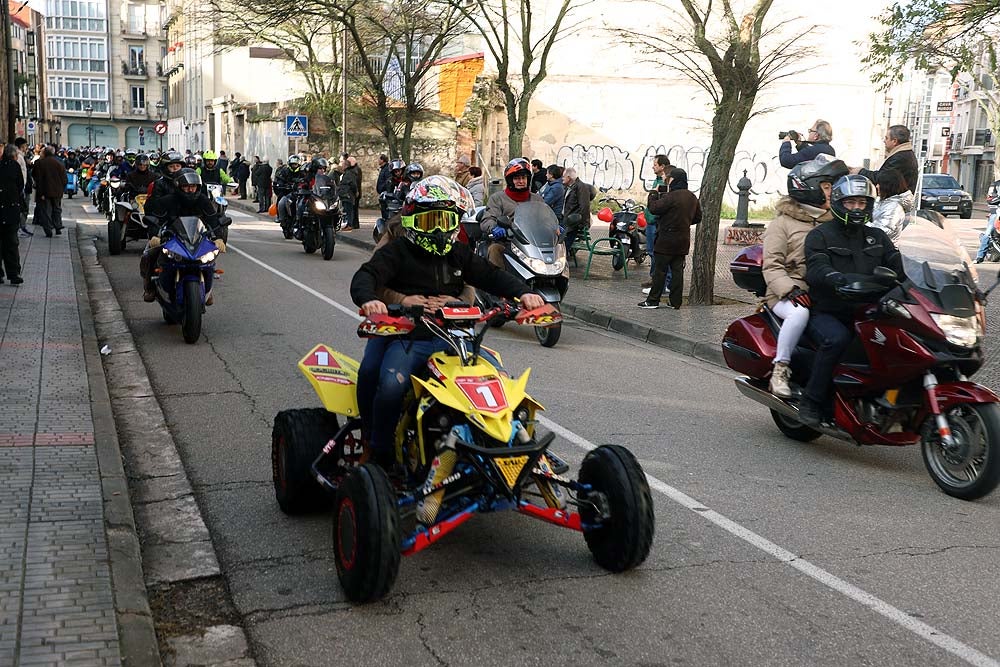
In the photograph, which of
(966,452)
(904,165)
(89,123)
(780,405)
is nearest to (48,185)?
(904,165)

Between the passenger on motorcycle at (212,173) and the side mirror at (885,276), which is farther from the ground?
the passenger on motorcycle at (212,173)

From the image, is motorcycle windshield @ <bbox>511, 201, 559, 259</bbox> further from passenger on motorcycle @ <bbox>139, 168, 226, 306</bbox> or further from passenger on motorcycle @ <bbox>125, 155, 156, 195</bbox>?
passenger on motorcycle @ <bbox>125, 155, 156, 195</bbox>

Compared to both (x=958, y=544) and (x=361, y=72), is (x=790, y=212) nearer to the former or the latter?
(x=958, y=544)

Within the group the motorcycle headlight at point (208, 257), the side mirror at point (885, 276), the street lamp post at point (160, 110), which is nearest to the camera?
the side mirror at point (885, 276)

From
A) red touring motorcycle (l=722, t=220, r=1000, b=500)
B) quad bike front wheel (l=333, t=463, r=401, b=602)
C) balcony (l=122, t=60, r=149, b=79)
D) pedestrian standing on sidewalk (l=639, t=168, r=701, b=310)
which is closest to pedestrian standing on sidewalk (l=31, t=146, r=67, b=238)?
pedestrian standing on sidewalk (l=639, t=168, r=701, b=310)

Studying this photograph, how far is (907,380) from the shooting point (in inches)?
258

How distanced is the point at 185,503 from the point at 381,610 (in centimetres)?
191

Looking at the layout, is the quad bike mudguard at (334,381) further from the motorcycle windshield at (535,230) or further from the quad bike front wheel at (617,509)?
the motorcycle windshield at (535,230)

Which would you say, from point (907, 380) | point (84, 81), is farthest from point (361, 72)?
point (84, 81)

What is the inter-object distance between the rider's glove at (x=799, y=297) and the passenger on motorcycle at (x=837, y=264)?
0.06m

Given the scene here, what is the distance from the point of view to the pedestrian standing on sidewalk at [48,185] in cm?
2277

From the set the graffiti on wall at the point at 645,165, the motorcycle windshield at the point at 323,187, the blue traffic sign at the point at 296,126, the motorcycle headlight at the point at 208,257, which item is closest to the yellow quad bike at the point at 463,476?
the motorcycle headlight at the point at 208,257

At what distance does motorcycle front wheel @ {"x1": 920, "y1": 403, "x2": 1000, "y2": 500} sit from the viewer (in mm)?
6070

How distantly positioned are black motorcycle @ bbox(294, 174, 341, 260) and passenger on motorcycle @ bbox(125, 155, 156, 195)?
3111 mm
